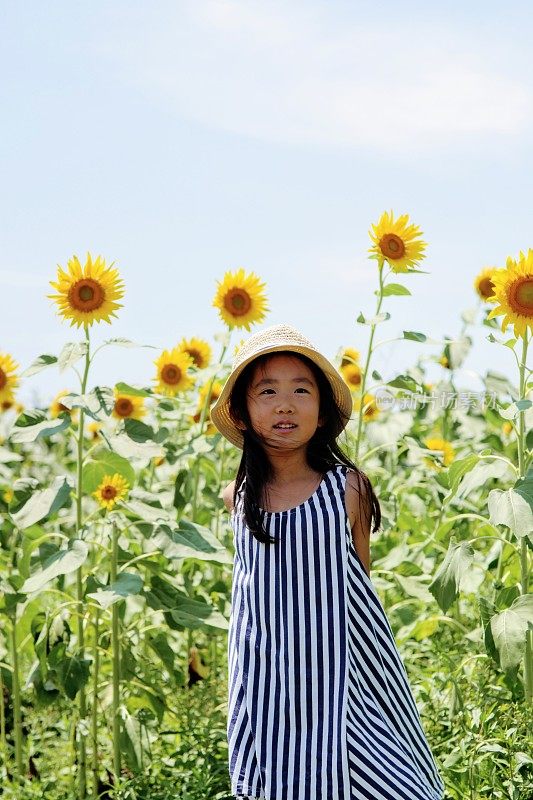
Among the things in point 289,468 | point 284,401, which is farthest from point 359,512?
point 284,401

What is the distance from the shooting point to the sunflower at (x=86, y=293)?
3318 mm

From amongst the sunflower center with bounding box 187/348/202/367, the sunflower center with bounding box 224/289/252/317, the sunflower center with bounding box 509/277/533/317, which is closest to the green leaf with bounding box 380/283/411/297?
the sunflower center with bounding box 509/277/533/317

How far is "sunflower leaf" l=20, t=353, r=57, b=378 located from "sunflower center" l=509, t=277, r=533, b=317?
1.30 meters

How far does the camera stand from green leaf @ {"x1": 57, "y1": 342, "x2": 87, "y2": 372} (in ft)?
10.5

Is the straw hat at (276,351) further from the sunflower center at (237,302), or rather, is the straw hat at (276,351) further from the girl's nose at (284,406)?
the sunflower center at (237,302)

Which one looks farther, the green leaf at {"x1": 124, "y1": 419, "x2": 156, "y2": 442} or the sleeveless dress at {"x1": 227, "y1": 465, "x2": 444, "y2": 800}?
the green leaf at {"x1": 124, "y1": 419, "x2": 156, "y2": 442}

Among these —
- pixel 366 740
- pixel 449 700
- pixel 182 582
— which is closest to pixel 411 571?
pixel 449 700


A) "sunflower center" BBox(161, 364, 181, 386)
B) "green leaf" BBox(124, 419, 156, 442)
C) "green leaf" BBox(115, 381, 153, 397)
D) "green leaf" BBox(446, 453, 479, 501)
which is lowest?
"green leaf" BBox(446, 453, 479, 501)

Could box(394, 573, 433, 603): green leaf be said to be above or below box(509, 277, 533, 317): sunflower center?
below

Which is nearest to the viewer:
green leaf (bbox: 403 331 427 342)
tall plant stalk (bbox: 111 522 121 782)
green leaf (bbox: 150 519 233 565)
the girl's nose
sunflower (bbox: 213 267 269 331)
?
the girl's nose

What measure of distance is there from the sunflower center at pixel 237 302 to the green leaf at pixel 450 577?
127cm

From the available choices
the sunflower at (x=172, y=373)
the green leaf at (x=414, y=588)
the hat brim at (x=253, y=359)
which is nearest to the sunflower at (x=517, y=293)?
the hat brim at (x=253, y=359)

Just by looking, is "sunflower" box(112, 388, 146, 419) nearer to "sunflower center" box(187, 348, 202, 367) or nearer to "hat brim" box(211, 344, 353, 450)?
"sunflower center" box(187, 348, 202, 367)

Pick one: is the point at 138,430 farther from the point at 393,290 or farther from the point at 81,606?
the point at 393,290
